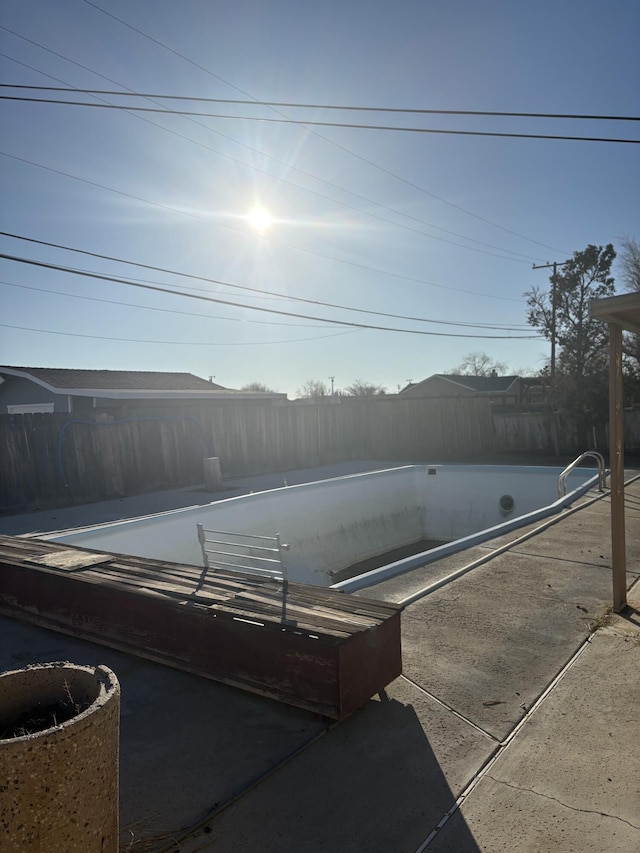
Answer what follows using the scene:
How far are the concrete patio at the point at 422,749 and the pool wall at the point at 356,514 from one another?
487 cm

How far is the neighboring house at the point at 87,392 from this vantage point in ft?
48.8

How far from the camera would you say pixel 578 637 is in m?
3.91

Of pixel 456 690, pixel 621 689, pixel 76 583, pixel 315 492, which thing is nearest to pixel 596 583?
pixel 621 689

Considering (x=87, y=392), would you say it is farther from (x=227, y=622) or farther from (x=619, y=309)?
(x=619, y=309)

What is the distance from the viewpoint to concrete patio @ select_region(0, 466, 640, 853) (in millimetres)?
2160

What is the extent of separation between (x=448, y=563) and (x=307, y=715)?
120 inches

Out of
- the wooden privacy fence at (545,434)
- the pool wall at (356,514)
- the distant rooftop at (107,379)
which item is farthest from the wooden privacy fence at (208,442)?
the pool wall at (356,514)

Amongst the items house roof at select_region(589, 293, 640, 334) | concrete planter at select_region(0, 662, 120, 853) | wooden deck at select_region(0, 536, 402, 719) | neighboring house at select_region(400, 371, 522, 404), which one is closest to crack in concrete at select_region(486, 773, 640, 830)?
wooden deck at select_region(0, 536, 402, 719)

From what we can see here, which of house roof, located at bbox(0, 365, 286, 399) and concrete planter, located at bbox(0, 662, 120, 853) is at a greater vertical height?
house roof, located at bbox(0, 365, 286, 399)

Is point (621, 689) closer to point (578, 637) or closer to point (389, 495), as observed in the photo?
point (578, 637)

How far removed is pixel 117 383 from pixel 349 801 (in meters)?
16.3

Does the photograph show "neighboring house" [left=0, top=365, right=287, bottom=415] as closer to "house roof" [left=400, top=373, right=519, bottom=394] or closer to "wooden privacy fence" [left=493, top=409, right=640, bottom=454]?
"wooden privacy fence" [left=493, top=409, right=640, bottom=454]

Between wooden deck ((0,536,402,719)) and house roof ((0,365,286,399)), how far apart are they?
10506 millimetres

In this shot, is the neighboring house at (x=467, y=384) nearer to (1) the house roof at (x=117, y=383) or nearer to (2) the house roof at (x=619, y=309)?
(1) the house roof at (x=117, y=383)
